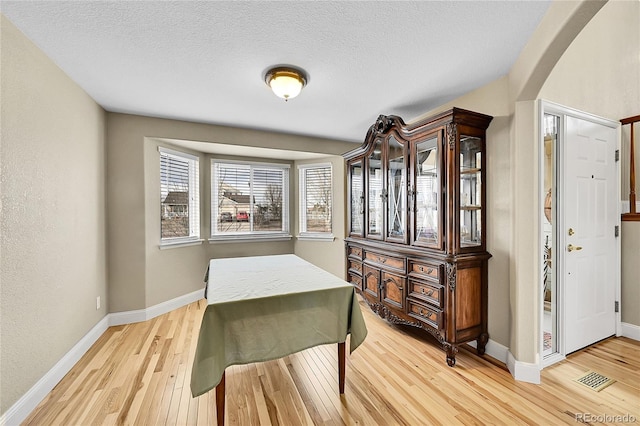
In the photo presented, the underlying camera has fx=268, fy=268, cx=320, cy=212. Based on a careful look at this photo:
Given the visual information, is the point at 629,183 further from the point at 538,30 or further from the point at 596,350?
the point at 538,30

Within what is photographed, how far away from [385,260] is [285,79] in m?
2.13

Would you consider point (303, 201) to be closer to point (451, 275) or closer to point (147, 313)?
point (147, 313)

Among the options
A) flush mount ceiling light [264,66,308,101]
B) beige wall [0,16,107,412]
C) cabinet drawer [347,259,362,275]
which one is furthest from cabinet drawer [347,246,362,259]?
beige wall [0,16,107,412]

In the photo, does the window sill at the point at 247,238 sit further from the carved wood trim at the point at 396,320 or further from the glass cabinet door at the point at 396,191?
the glass cabinet door at the point at 396,191

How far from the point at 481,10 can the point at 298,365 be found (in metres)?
2.94

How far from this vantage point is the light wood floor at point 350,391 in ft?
5.80

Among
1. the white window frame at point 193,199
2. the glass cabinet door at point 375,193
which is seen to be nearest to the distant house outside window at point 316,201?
the glass cabinet door at point 375,193

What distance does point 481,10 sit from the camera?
1.62 metres

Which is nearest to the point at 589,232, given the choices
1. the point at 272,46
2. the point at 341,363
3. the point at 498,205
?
the point at 498,205

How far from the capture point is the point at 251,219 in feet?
15.3

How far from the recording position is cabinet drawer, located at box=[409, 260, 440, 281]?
96.9 inches

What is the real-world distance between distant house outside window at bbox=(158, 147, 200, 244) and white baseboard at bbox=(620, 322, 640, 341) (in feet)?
17.6

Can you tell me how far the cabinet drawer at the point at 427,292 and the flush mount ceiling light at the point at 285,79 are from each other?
215 cm

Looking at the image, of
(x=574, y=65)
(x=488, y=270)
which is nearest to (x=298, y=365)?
(x=488, y=270)
